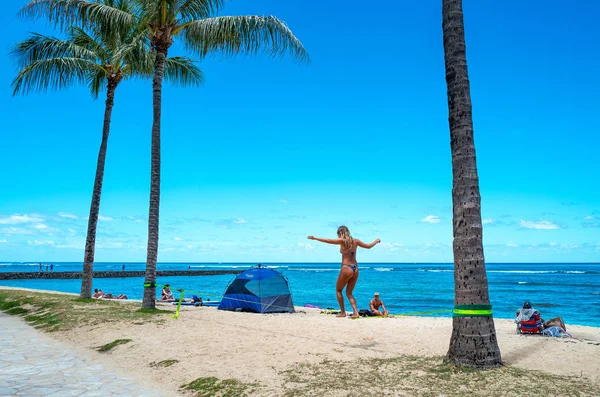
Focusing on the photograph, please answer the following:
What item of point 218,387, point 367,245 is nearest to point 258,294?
point 367,245

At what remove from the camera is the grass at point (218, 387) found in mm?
6025

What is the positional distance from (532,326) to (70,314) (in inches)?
494

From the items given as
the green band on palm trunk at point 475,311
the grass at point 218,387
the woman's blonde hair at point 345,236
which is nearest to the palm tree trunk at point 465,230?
the green band on palm trunk at point 475,311

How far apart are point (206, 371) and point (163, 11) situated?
11246 millimetres

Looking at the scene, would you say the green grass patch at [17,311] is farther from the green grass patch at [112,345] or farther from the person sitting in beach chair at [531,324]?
Result: the person sitting in beach chair at [531,324]

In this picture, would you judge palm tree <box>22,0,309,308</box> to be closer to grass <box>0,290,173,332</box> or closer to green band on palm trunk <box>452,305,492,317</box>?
grass <box>0,290,173,332</box>

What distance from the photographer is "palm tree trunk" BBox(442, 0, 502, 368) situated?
6.50m

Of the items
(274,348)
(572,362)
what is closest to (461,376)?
(572,362)

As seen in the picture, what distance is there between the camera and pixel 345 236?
12789 millimetres

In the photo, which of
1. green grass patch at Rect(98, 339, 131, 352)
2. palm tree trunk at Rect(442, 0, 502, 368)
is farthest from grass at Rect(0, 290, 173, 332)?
palm tree trunk at Rect(442, 0, 502, 368)

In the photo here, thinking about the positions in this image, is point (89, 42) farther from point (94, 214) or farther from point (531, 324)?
point (531, 324)

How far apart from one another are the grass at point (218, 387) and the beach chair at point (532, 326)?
7589 mm

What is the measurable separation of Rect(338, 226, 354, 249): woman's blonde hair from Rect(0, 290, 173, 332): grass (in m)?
5.33

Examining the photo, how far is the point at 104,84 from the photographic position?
20.0 m
